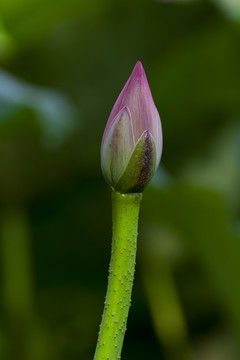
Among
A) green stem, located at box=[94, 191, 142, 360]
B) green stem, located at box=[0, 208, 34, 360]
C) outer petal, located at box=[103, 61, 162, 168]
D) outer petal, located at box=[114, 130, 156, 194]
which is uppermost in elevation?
outer petal, located at box=[103, 61, 162, 168]

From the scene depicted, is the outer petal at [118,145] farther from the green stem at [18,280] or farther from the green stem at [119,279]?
the green stem at [18,280]

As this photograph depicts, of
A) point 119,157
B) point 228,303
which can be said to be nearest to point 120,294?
point 119,157

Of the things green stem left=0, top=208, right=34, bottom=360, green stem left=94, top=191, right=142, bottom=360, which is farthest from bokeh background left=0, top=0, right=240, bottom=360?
green stem left=94, top=191, right=142, bottom=360

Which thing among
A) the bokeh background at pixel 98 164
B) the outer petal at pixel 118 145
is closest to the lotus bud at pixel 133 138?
the outer petal at pixel 118 145

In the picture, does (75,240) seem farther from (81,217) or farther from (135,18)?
(135,18)

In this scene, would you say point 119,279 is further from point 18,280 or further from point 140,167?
point 18,280

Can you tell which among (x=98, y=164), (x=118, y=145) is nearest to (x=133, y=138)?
(x=118, y=145)

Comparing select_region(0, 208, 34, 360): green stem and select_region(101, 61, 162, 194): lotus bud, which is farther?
select_region(0, 208, 34, 360): green stem

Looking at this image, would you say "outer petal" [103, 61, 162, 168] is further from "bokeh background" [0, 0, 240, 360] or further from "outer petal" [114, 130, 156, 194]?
"bokeh background" [0, 0, 240, 360]
